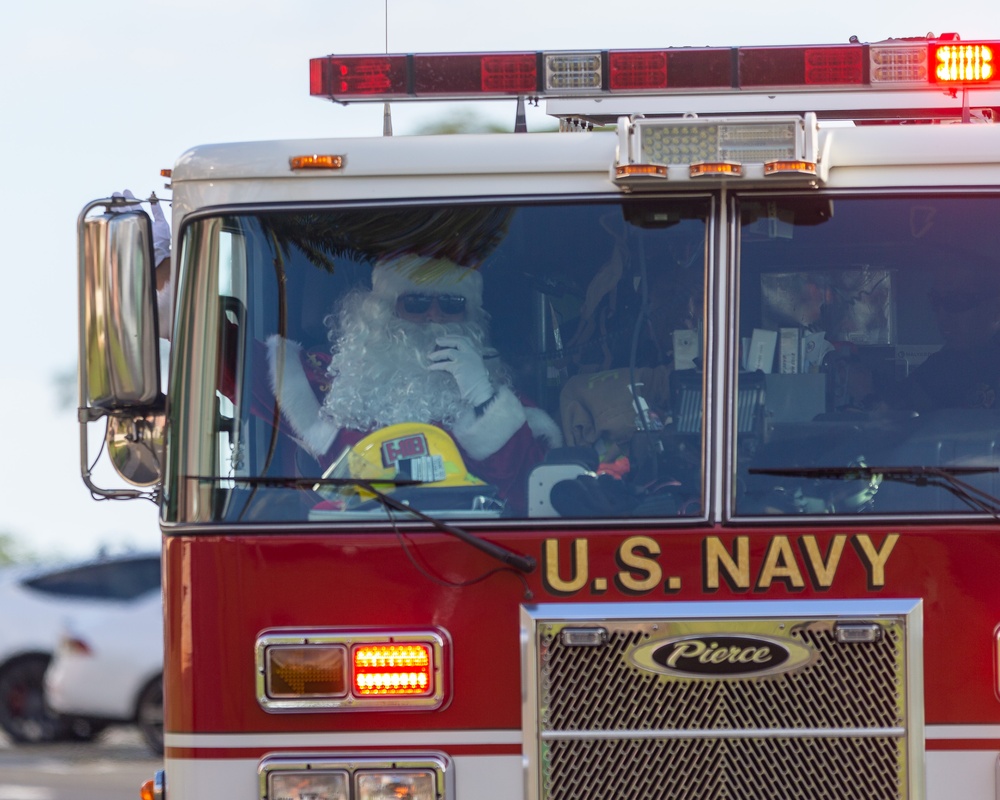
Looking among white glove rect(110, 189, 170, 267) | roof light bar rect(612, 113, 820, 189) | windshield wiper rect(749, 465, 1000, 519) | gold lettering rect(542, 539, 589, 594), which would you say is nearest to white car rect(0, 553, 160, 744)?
white glove rect(110, 189, 170, 267)

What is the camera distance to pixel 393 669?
4.00m

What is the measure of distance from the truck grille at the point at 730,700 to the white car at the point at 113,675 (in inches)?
325

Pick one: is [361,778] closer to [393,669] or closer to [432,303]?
[393,669]

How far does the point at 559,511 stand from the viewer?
13.3 feet

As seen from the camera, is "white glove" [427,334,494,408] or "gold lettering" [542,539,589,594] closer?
"gold lettering" [542,539,589,594]

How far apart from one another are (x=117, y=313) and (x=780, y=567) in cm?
185

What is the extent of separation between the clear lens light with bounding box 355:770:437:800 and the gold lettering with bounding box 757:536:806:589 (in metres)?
0.95

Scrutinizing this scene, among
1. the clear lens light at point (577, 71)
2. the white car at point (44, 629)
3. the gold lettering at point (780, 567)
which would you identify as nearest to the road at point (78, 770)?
the white car at point (44, 629)

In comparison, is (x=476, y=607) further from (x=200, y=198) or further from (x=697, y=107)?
(x=697, y=107)

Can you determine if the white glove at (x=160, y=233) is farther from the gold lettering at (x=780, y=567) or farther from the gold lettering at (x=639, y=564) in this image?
the gold lettering at (x=780, y=567)

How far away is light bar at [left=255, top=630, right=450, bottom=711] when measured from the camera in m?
3.99

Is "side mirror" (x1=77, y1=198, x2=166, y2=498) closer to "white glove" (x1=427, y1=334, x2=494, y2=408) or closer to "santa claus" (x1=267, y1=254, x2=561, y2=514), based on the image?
"santa claus" (x1=267, y1=254, x2=561, y2=514)

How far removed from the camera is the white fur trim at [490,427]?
415 cm

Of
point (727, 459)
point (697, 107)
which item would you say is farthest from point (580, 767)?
point (697, 107)
